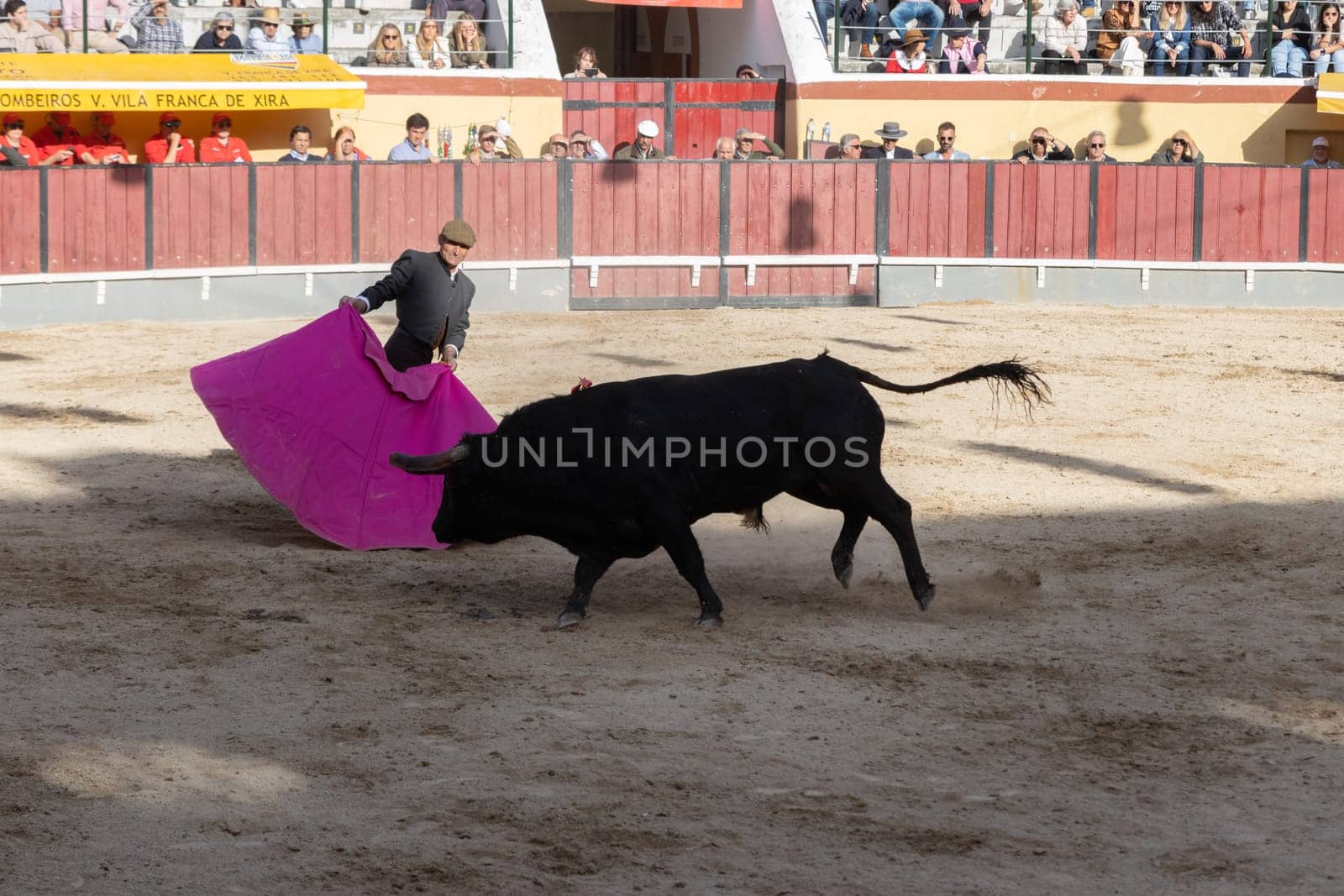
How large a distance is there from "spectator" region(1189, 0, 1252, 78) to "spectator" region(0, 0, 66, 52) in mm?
11563

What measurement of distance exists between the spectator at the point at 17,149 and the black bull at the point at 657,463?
9.78m

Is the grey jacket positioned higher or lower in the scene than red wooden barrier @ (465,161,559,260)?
lower

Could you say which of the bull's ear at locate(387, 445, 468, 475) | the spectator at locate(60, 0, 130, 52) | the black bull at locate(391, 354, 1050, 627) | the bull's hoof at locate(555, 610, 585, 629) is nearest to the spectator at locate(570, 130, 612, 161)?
the spectator at locate(60, 0, 130, 52)

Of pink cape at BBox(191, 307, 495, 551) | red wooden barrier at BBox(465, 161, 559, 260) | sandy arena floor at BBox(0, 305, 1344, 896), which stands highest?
red wooden barrier at BBox(465, 161, 559, 260)

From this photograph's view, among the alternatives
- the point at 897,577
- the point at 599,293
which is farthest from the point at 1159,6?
the point at 897,577

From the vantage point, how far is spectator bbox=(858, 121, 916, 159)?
18141 mm

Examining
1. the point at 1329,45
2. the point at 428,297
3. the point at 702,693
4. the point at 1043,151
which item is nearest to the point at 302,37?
the point at 1043,151

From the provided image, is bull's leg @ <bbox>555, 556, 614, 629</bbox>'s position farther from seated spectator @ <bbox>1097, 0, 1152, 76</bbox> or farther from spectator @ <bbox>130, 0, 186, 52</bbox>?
seated spectator @ <bbox>1097, 0, 1152, 76</bbox>

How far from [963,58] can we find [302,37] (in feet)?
22.6

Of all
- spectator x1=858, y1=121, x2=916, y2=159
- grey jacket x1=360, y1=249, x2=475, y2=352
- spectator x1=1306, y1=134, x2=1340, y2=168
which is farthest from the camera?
spectator x1=858, y1=121, x2=916, y2=159

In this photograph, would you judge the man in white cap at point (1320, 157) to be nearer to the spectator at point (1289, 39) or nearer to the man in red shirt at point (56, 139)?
the spectator at point (1289, 39)

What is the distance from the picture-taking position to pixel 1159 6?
20297 millimetres

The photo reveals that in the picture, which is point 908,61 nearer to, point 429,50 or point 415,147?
point 429,50

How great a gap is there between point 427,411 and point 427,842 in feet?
12.4
